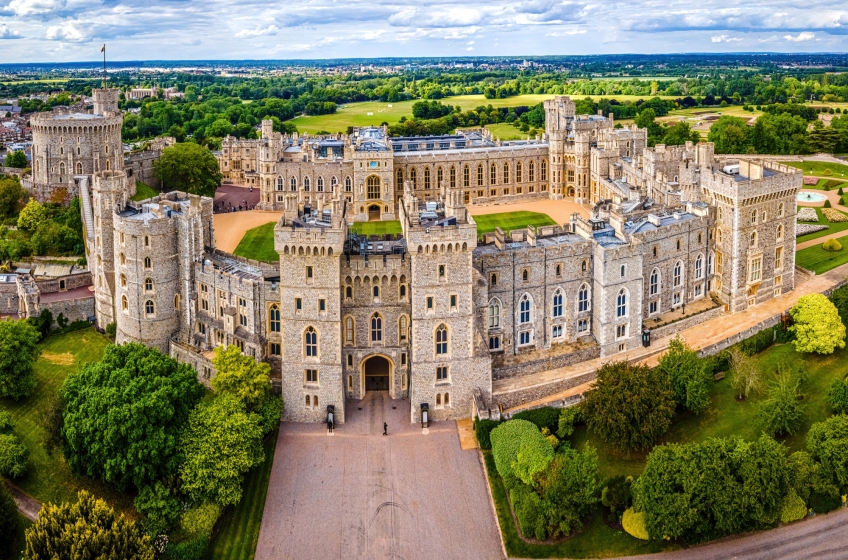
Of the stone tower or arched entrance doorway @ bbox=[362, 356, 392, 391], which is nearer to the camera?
the stone tower

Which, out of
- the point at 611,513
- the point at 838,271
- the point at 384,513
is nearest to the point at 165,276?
the point at 384,513

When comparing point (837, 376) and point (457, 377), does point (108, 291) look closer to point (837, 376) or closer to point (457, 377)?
point (457, 377)

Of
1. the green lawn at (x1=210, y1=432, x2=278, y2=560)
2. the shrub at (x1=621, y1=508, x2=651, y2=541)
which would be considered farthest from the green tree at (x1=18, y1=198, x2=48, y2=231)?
the shrub at (x1=621, y1=508, x2=651, y2=541)

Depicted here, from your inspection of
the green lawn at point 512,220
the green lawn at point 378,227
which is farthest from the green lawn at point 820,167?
the green lawn at point 378,227

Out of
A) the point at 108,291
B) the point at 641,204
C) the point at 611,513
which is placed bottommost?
the point at 611,513

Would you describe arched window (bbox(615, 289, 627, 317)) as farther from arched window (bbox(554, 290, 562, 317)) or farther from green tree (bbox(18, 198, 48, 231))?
green tree (bbox(18, 198, 48, 231))
